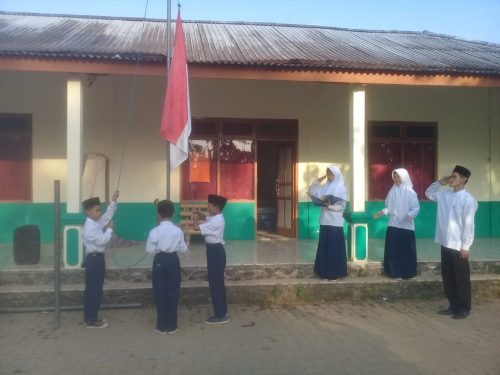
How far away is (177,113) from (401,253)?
3773mm

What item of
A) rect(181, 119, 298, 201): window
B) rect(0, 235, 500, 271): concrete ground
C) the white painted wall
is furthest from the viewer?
rect(181, 119, 298, 201): window

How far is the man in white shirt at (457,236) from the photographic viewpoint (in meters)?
5.91

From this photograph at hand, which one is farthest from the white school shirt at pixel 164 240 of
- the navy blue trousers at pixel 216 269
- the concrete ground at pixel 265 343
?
the concrete ground at pixel 265 343

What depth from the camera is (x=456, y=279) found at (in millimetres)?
6023

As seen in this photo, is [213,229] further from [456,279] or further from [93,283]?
[456,279]

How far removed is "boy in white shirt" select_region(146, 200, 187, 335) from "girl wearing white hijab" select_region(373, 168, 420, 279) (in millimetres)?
3087

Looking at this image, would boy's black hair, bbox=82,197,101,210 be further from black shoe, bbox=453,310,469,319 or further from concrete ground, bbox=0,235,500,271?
black shoe, bbox=453,310,469,319

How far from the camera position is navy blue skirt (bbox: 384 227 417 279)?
23.1 ft

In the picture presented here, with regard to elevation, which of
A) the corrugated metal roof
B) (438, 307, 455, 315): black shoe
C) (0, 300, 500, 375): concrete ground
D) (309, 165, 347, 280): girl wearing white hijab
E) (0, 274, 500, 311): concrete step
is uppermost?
→ the corrugated metal roof

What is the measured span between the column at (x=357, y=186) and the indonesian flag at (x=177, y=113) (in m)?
2.89

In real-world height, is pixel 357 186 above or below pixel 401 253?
above

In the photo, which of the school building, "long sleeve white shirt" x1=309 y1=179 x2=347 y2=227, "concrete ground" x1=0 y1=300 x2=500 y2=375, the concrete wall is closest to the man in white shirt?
"concrete ground" x1=0 y1=300 x2=500 y2=375

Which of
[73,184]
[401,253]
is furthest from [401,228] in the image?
[73,184]

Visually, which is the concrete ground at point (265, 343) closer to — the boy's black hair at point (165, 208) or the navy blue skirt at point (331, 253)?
the navy blue skirt at point (331, 253)
